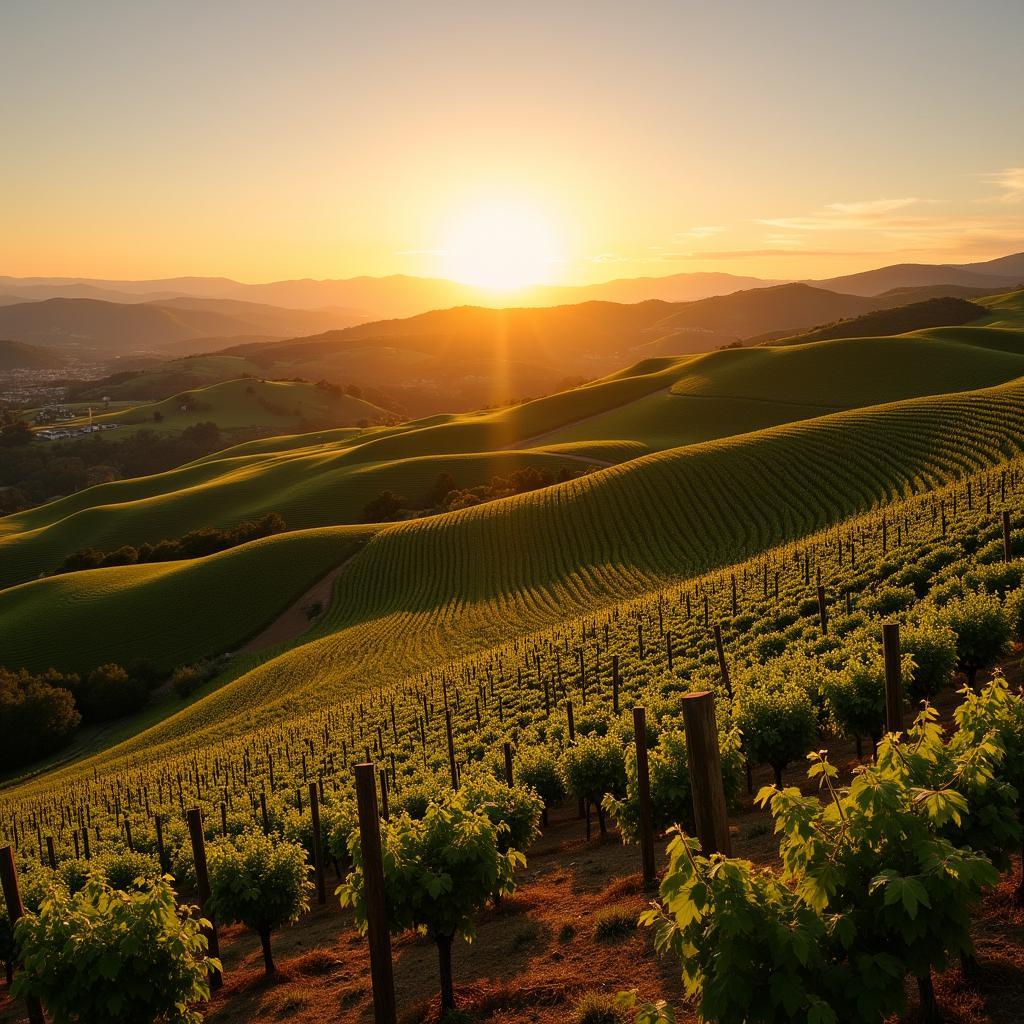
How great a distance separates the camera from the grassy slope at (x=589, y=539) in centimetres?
5478

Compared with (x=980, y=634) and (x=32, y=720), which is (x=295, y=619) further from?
(x=980, y=634)

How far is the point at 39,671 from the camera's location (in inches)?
2901

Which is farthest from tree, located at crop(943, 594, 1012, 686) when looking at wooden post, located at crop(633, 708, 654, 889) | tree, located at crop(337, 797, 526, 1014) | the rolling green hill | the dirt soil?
the rolling green hill

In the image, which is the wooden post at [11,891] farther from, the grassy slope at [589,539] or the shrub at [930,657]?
the grassy slope at [589,539]

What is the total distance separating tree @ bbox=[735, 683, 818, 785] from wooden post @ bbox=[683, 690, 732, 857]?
354 inches

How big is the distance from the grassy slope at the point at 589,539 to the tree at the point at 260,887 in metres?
33.6

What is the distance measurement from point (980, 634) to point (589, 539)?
50935 mm

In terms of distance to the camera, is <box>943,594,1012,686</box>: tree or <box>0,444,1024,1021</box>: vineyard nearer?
<box>0,444,1024,1021</box>: vineyard

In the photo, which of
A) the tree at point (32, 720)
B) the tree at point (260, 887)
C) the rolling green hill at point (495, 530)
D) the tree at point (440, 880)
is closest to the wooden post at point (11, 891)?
the tree at point (260, 887)

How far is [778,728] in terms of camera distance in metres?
16.7

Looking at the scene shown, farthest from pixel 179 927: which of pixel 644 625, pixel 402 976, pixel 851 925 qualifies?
pixel 644 625

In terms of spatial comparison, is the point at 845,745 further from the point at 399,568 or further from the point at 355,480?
the point at 355,480

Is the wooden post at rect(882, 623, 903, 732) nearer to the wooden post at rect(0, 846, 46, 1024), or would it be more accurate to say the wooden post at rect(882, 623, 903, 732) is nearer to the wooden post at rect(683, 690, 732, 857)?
the wooden post at rect(683, 690, 732, 857)

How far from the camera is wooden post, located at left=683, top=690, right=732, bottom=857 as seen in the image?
305 inches
